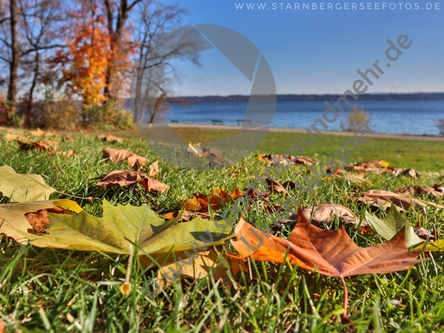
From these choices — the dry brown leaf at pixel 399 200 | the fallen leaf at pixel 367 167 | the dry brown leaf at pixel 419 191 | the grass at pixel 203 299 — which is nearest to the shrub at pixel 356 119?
the fallen leaf at pixel 367 167

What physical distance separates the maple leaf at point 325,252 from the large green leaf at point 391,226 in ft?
0.58

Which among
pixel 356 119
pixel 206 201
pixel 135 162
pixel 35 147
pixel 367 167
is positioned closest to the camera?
pixel 206 201

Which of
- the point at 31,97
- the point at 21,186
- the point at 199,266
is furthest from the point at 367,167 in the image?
the point at 31,97

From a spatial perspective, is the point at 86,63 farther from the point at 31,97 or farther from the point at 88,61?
the point at 31,97

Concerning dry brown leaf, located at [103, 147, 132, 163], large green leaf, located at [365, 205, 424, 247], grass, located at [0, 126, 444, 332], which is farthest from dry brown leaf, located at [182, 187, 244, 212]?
dry brown leaf, located at [103, 147, 132, 163]

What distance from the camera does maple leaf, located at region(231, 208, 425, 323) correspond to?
0.73m

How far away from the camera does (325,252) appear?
80 cm

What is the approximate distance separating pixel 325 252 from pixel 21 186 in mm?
1265

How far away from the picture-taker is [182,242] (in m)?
0.75

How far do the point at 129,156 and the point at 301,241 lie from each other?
1.89 metres

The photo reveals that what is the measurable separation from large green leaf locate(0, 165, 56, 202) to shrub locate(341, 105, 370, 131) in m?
25.4

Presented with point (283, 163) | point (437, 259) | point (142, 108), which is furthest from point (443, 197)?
point (142, 108)

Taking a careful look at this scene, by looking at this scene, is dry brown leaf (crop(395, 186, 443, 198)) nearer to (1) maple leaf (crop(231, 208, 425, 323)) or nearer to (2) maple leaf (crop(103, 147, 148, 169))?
(1) maple leaf (crop(231, 208, 425, 323))

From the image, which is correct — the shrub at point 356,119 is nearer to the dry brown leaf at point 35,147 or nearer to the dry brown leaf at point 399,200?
the dry brown leaf at point 399,200
